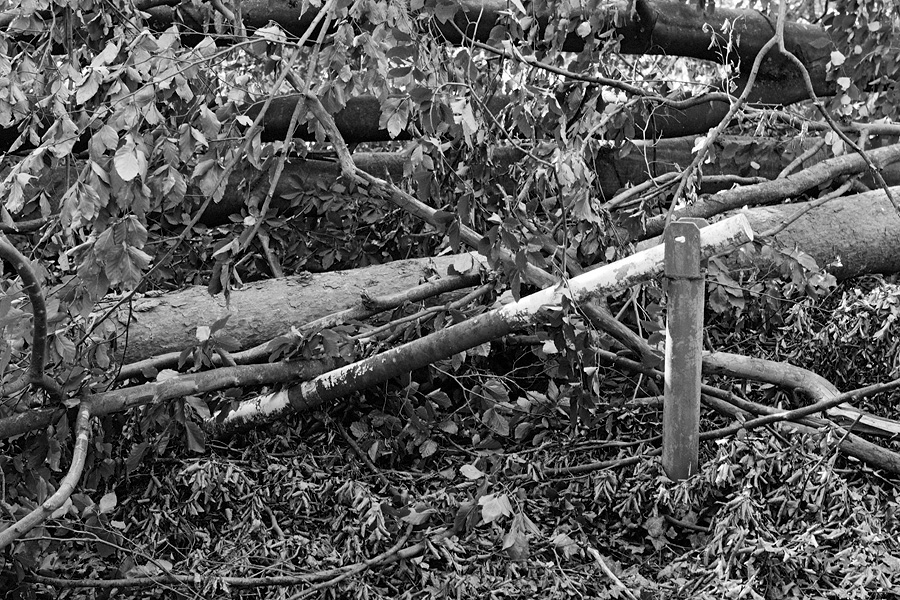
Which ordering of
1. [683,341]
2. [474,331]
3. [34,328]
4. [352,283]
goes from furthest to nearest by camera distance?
[352,283] < [474,331] < [683,341] < [34,328]

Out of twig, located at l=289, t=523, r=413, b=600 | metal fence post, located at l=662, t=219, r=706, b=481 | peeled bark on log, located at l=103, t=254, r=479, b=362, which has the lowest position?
twig, located at l=289, t=523, r=413, b=600

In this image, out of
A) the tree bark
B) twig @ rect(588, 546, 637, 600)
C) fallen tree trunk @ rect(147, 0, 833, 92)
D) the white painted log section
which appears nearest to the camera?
twig @ rect(588, 546, 637, 600)

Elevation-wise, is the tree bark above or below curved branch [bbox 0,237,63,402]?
below

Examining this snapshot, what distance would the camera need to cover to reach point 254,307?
10.4 feet

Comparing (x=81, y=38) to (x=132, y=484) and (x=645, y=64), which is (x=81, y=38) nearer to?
(x=132, y=484)

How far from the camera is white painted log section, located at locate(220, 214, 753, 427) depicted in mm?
2424

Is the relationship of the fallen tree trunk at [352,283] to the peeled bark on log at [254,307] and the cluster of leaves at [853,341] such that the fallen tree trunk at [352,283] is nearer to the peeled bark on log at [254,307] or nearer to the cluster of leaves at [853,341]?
the peeled bark on log at [254,307]

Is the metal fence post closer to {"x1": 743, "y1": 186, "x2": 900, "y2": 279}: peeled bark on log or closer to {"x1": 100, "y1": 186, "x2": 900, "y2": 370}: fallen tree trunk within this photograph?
{"x1": 100, "y1": 186, "x2": 900, "y2": 370}: fallen tree trunk

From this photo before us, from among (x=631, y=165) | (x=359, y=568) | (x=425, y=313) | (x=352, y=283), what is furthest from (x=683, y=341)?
(x=631, y=165)

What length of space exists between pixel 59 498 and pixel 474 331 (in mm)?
1239

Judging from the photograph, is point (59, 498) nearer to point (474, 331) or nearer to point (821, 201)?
point (474, 331)

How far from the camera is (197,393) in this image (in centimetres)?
270

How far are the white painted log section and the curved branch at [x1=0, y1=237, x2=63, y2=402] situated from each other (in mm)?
650

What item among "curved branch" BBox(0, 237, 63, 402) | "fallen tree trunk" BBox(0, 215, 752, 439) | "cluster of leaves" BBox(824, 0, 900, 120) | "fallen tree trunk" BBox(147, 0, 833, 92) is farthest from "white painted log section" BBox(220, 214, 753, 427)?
"cluster of leaves" BBox(824, 0, 900, 120)
